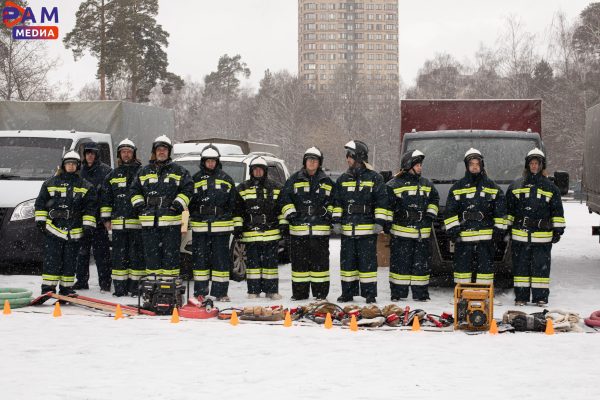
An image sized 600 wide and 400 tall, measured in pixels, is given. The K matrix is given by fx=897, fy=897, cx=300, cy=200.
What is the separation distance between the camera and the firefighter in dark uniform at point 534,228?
1119cm

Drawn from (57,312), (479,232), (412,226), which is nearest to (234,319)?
(57,312)

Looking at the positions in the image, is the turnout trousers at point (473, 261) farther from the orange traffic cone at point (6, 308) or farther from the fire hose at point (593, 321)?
the orange traffic cone at point (6, 308)

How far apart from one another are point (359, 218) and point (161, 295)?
2727 millimetres

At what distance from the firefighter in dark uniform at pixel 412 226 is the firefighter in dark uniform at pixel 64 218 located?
3955 mm

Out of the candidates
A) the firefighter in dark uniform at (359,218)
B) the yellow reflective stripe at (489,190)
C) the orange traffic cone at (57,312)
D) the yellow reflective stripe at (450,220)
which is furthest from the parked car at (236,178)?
the yellow reflective stripe at (489,190)

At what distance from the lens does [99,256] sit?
12406 millimetres

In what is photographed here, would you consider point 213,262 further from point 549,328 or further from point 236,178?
point 549,328

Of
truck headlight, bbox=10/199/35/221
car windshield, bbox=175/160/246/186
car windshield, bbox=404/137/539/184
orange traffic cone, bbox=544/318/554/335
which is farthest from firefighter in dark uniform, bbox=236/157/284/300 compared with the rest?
orange traffic cone, bbox=544/318/554/335

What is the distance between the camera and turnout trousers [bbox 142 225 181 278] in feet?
37.8

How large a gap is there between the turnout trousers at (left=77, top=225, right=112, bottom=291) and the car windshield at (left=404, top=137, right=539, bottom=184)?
4.61m

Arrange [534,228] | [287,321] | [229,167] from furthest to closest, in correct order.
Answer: [229,167] < [534,228] < [287,321]

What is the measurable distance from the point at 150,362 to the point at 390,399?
89.7 inches

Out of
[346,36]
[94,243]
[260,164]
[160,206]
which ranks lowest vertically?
[94,243]

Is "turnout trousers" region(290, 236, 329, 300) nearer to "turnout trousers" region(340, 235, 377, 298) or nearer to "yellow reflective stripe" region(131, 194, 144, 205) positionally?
"turnout trousers" region(340, 235, 377, 298)
